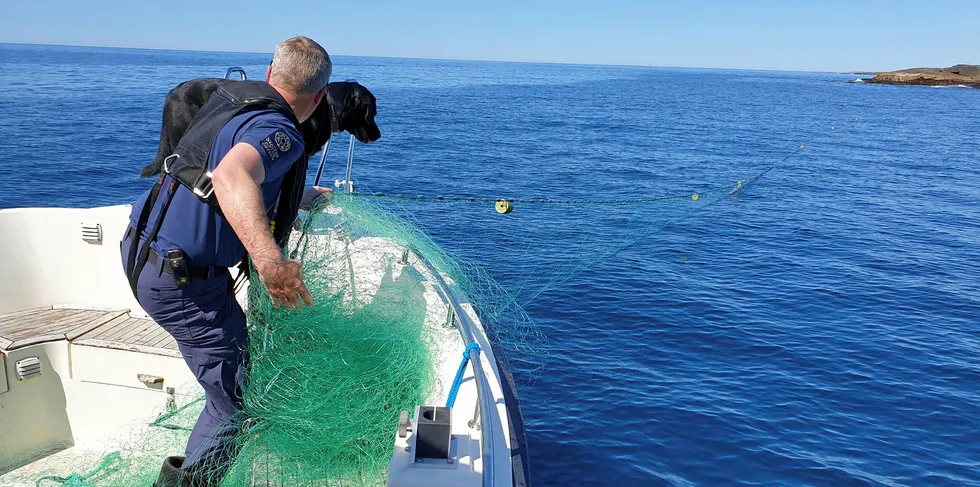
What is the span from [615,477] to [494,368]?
276 cm

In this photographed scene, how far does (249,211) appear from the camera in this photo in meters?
2.00

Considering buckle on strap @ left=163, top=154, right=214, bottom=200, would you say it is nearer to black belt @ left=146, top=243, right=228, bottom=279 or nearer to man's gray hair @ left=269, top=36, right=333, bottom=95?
black belt @ left=146, top=243, right=228, bottom=279

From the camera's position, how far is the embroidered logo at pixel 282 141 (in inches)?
85.6

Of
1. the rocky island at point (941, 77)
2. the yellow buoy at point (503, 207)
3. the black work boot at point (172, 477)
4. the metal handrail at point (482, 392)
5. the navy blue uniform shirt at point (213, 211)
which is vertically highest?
the rocky island at point (941, 77)

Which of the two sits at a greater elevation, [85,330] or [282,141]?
[282,141]

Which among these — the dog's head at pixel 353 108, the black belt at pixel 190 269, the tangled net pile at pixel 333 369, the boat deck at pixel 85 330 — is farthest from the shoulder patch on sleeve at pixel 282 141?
the boat deck at pixel 85 330

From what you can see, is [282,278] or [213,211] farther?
[213,211]

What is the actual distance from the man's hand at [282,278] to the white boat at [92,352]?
1114 millimetres

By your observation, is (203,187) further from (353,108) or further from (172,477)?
(353,108)

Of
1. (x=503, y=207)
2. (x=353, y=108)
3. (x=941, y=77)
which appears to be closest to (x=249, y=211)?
(x=353, y=108)

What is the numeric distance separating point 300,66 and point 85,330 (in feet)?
9.34

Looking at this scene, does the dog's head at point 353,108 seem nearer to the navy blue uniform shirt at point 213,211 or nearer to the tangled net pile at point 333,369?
the tangled net pile at point 333,369

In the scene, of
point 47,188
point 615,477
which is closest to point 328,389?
point 615,477

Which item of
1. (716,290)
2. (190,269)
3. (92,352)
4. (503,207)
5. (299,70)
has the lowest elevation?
(716,290)
